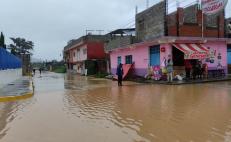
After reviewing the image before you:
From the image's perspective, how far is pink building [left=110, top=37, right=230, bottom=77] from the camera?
71.9ft

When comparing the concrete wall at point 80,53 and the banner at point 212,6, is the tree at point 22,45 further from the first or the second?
the banner at point 212,6

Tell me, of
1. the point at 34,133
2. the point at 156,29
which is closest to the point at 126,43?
the point at 156,29

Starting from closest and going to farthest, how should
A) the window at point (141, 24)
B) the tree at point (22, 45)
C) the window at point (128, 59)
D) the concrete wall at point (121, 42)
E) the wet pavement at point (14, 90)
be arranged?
the wet pavement at point (14, 90) → the window at point (141, 24) → the concrete wall at point (121, 42) → the window at point (128, 59) → the tree at point (22, 45)

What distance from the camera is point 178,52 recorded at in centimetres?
2281

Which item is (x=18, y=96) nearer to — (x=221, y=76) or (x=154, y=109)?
(x=154, y=109)

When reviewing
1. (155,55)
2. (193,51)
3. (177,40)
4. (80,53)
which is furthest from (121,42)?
(80,53)

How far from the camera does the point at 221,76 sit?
77.4 ft

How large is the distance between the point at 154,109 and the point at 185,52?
1145 centimetres

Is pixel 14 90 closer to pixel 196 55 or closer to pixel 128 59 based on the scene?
pixel 196 55

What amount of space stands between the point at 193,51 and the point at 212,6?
3400 mm

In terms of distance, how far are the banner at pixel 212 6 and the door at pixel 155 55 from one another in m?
4.26

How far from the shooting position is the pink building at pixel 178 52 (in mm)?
21922

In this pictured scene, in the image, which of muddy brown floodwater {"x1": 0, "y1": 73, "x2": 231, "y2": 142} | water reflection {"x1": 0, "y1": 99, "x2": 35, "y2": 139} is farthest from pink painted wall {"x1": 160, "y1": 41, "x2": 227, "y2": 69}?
water reflection {"x1": 0, "y1": 99, "x2": 35, "y2": 139}

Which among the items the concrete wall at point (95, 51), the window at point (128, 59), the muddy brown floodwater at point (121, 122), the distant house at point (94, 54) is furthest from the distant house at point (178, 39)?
the concrete wall at point (95, 51)
